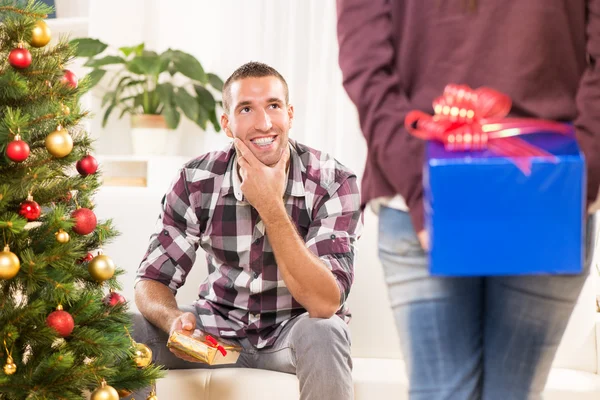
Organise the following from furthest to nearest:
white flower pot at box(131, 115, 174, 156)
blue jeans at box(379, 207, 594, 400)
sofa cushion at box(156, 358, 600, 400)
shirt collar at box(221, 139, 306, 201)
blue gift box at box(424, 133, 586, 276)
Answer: white flower pot at box(131, 115, 174, 156) < shirt collar at box(221, 139, 306, 201) < sofa cushion at box(156, 358, 600, 400) < blue jeans at box(379, 207, 594, 400) < blue gift box at box(424, 133, 586, 276)

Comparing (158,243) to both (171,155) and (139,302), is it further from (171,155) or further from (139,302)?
(171,155)

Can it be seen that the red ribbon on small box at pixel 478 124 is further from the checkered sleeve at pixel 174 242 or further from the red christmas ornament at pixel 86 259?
the checkered sleeve at pixel 174 242

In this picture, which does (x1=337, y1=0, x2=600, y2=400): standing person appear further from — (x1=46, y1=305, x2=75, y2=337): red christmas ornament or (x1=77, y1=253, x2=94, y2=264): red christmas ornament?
(x1=77, y1=253, x2=94, y2=264): red christmas ornament

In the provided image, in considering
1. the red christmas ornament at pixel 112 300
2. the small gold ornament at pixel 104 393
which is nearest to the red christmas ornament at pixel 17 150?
the red christmas ornament at pixel 112 300

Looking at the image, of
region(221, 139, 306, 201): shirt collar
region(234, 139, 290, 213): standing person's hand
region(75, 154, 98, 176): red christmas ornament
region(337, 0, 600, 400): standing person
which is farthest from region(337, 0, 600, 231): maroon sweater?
region(221, 139, 306, 201): shirt collar

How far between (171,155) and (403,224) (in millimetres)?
2554

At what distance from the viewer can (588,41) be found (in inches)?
32.6

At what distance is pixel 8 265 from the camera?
62.5 inches

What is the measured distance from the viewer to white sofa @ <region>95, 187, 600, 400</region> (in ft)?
6.46

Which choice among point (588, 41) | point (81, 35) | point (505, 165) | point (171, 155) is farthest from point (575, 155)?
point (81, 35)

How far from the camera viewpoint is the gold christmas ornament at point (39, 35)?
1713 millimetres

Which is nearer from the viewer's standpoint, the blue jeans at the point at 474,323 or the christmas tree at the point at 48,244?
the blue jeans at the point at 474,323

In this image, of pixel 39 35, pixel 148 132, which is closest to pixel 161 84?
pixel 148 132

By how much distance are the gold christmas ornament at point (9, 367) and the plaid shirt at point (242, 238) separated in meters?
0.60
